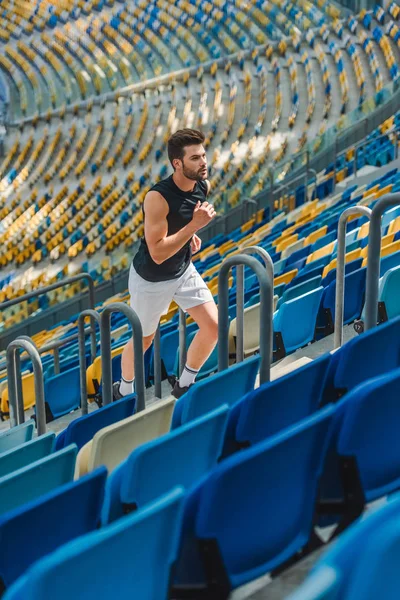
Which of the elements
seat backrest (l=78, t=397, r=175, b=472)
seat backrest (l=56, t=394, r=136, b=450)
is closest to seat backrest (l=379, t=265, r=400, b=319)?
seat backrest (l=56, t=394, r=136, b=450)

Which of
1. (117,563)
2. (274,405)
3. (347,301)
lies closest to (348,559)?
(117,563)

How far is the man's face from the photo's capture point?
2869 millimetres

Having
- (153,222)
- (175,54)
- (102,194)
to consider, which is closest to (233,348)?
(153,222)

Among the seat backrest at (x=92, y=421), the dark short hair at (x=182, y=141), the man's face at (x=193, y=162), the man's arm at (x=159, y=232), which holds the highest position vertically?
the dark short hair at (x=182, y=141)

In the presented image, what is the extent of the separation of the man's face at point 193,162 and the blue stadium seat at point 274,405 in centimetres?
103

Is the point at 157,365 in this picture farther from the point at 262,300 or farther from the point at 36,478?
the point at 36,478

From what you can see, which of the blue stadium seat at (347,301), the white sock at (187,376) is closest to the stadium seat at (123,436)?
the white sock at (187,376)

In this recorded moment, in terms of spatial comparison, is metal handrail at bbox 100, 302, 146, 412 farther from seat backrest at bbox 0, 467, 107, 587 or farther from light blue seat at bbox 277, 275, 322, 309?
light blue seat at bbox 277, 275, 322, 309

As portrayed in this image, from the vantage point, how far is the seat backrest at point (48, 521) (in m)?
1.62

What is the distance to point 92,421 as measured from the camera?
257 cm

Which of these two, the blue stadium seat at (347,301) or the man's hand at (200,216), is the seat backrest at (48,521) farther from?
the blue stadium seat at (347,301)

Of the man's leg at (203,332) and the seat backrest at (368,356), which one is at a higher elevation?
the seat backrest at (368,356)

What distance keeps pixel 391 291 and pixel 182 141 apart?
108cm

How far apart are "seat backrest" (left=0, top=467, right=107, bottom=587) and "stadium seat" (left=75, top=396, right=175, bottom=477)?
1.08ft
